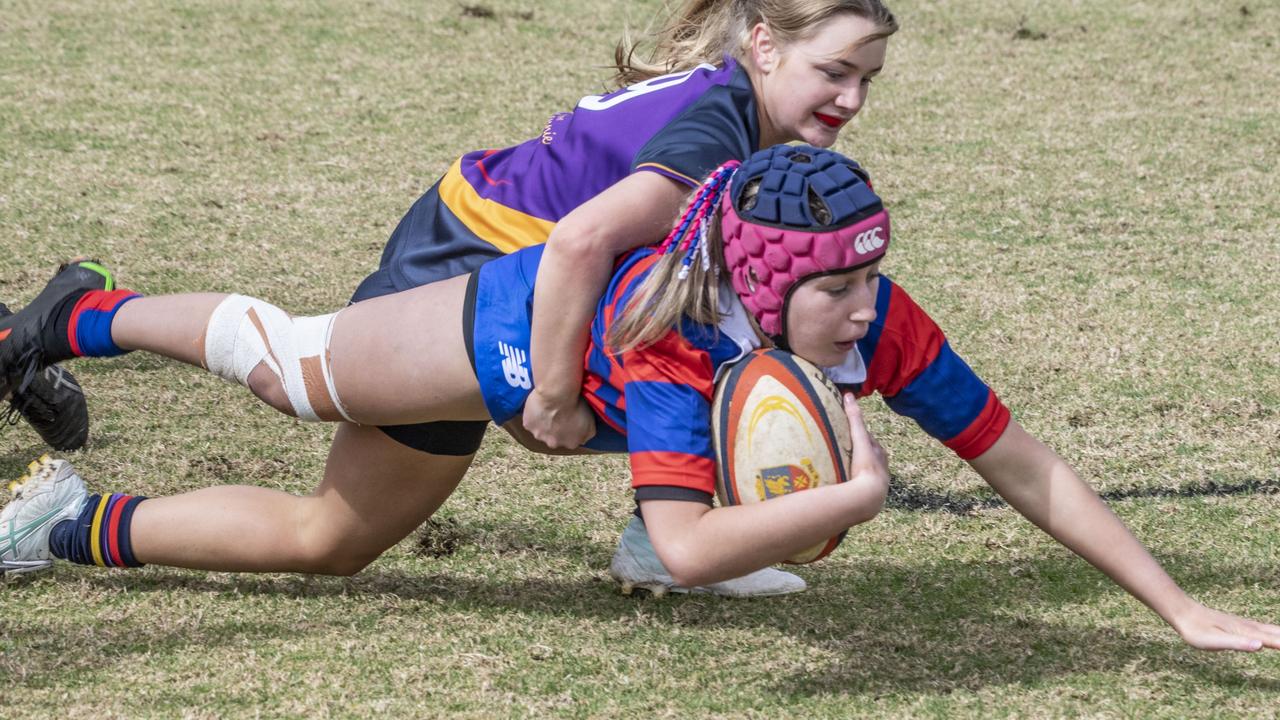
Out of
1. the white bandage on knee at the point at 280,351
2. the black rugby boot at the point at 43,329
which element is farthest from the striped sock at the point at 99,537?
the white bandage on knee at the point at 280,351

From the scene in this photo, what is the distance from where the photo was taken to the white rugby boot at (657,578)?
363 cm

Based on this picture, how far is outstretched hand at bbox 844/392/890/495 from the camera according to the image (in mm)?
2641

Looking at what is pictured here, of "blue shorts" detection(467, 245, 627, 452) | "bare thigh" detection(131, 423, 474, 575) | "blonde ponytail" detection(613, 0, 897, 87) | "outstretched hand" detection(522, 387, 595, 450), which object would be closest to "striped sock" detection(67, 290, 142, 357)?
"bare thigh" detection(131, 423, 474, 575)

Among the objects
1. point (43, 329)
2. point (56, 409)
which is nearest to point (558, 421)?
point (43, 329)

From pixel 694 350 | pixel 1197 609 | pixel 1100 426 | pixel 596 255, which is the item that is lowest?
pixel 1100 426

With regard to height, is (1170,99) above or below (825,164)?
below

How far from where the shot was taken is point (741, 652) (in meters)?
3.36

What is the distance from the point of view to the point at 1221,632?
293 centimetres

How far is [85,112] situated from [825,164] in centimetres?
615

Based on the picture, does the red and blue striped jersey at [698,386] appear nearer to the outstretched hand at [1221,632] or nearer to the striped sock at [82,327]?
the outstretched hand at [1221,632]

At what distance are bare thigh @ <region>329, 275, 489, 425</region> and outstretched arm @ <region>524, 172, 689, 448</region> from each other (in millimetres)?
182

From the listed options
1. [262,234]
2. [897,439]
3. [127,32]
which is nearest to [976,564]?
[897,439]

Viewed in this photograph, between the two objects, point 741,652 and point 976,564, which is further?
point 976,564

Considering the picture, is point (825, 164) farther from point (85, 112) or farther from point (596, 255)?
point (85, 112)
